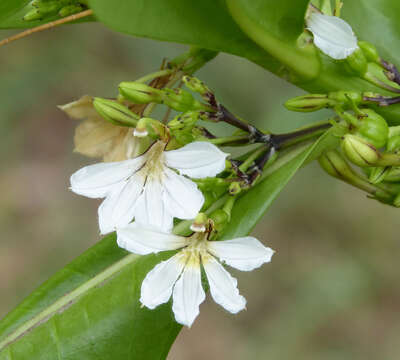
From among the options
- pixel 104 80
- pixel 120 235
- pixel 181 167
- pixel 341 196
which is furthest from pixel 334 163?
pixel 104 80

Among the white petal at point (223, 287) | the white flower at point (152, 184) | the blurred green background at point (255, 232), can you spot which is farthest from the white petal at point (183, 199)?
the blurred green background at point (255, 232)

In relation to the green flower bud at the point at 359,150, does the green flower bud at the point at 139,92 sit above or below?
below

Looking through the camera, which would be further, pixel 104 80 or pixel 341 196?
pixel 104 80

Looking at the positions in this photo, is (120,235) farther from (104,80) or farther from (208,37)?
(104,80)

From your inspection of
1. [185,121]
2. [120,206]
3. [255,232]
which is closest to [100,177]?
[120,206]

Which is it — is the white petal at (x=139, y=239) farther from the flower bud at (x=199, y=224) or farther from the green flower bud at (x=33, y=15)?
the green flower bud at (x=33, y=15)

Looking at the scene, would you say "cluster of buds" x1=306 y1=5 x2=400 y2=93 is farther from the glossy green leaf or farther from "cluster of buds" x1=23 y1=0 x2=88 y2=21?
"cluster of buds" x1=23 y1=0 x2=88 y2=21

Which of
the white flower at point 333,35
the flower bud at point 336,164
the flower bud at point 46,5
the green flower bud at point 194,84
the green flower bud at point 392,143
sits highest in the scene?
the white flower at point 333,35
